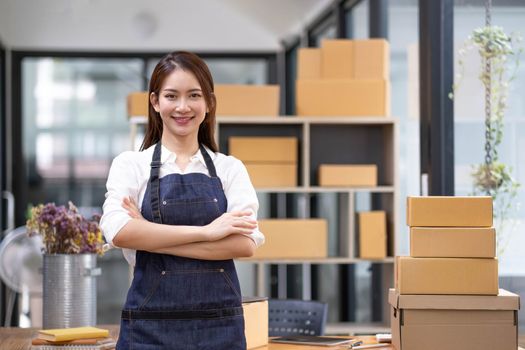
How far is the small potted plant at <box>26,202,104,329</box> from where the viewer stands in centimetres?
333

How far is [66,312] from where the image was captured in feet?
10.9

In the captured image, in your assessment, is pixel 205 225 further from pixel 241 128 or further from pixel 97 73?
pixel 97 73

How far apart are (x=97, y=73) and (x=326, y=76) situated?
388 centimetres

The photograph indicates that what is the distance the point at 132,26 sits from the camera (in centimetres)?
848

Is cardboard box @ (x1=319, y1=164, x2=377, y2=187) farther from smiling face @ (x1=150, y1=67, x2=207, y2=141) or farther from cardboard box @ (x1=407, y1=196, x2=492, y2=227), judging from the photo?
smiling face @ (x1=150, y1=67, x2=207, y2=141)

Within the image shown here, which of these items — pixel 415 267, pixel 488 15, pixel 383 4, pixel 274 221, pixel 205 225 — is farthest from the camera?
pixel 383 4

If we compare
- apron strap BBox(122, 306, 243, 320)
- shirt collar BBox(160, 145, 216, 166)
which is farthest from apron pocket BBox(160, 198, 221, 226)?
apron strap BBox(122, 306, 243, 320)

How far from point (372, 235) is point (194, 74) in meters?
3.04

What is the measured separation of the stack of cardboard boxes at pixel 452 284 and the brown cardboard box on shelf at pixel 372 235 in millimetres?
2152

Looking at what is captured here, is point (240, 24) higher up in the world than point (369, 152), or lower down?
higher up

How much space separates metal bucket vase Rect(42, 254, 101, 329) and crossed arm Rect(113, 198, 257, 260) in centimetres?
119

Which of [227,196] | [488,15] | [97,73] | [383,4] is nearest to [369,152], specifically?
[383,4]

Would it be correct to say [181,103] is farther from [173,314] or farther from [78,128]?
[78,128]

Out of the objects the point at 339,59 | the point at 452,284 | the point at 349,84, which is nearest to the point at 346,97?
the point at 349,84
